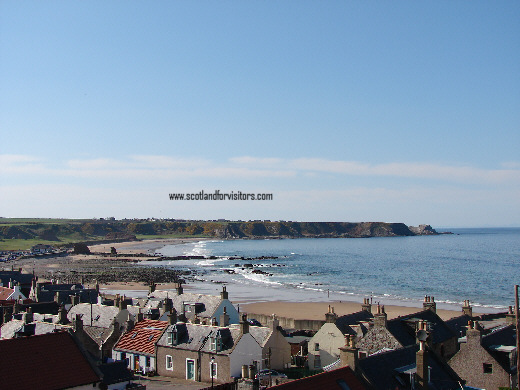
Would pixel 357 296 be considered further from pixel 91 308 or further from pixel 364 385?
pixel 364 385

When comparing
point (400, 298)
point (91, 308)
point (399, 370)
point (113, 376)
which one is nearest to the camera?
point (399, 370)

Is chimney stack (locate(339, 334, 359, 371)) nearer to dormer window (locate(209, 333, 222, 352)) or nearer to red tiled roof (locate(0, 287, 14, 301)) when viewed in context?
dormer window (locate(209, 333, 222, 352))

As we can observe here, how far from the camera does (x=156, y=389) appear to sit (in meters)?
34.5

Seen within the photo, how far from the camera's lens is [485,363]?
29.0m

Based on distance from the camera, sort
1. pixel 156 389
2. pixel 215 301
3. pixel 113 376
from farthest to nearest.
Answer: pixel 215 301 < pixel 156 389 < pixel 113 376

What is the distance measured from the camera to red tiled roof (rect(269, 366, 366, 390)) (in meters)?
20.1

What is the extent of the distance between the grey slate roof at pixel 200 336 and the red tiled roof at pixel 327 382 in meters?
15.3

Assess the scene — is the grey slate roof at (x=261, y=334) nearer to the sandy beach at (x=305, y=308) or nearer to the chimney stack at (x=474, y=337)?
the chimney stack at (x=474, y=337)

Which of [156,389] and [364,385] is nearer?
[364,385]

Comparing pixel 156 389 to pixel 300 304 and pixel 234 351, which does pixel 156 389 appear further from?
pixel 300 304

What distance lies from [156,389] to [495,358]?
20029 mm

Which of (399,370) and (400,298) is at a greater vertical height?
(399,370)

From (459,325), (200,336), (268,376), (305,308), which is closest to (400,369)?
(268,376)

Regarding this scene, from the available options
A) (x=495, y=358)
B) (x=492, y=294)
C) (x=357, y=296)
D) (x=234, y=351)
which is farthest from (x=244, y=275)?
(x=495, y=358)
